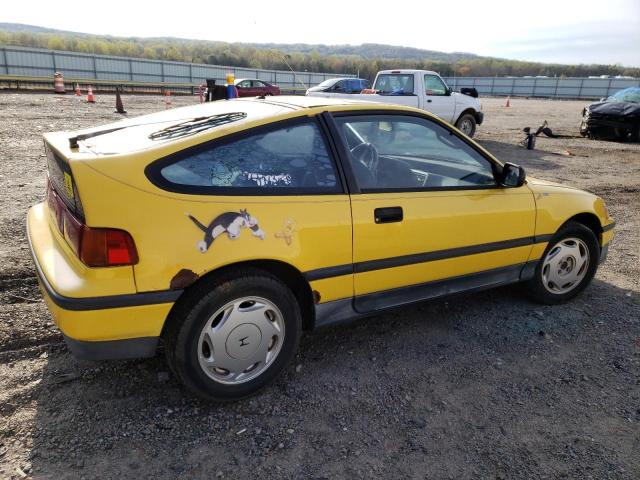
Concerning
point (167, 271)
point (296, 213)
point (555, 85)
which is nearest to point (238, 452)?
point (167, 271)

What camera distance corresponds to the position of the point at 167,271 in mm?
2246

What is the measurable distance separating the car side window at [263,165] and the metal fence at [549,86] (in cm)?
4865

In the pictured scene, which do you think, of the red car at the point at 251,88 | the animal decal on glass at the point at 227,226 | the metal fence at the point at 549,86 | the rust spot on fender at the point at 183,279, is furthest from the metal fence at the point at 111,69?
the rust spot on fender at the point at 183,279

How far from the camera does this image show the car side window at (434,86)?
40.4 feet

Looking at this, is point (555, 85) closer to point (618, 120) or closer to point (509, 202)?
point (618, 120)

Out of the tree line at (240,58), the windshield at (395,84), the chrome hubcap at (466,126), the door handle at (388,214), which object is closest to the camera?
the door handle at (388,214)

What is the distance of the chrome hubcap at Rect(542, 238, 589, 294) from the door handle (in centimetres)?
163

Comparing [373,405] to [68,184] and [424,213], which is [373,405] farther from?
[68,184]

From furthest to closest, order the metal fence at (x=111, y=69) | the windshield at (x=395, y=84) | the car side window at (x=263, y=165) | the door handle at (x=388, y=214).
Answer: the metal fence at (x=111, y=69)
the windshield at (x=395, y=84)
the door handle at (x=388, y=214)
the car side window at (x=263, y=165)

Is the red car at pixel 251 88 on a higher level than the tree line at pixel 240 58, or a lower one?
lower

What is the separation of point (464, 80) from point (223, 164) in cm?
5511

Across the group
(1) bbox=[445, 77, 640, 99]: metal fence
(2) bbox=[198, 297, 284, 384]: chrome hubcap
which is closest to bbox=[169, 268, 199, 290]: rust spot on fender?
(2) bbox=[198, 297, 284, 384]: chrome hubcap

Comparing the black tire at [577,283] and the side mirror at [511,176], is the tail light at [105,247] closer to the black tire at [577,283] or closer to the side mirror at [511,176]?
the side mirror at [511,176]

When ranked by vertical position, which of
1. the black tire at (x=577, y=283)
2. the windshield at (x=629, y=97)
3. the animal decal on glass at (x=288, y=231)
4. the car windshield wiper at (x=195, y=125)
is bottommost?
the black tire at (x=577, y=283)
